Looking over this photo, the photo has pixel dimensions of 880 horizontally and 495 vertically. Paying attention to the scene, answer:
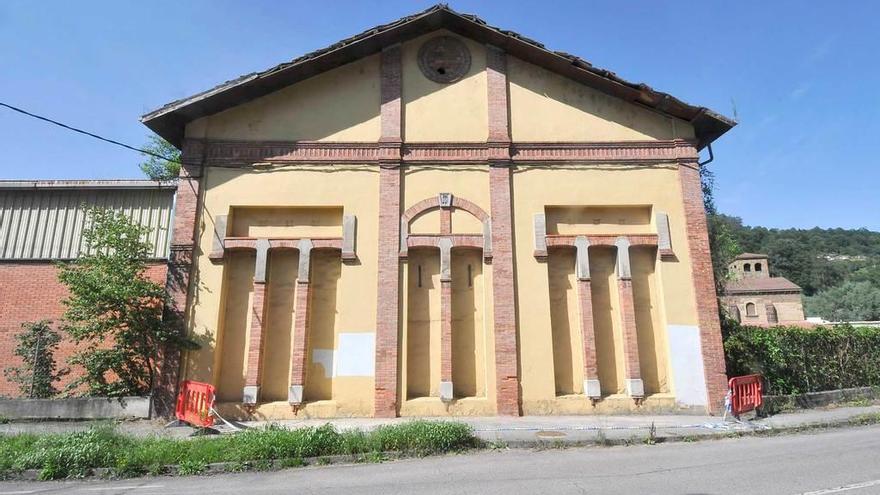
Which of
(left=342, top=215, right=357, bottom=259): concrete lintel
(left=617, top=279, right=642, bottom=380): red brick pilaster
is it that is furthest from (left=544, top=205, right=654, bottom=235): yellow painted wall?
(left=342, top=215, right=357, bottom=259): concrete lintel

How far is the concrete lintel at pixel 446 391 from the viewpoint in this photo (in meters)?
11.1

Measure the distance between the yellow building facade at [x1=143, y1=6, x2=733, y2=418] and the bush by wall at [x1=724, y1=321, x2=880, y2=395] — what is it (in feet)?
4.15

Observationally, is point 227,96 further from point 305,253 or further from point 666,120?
point 666,120

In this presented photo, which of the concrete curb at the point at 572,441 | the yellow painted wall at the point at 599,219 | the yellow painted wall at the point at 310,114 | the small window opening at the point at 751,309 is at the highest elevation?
the yellow painted wall at the point at 310,114

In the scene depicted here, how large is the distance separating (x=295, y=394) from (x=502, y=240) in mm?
5966

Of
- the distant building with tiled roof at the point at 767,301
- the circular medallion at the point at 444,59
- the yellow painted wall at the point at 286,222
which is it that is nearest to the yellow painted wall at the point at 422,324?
the yellow painted wall at the point at 286,222

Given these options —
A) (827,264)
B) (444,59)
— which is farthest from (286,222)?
(827,264)

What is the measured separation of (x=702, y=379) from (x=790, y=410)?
8.20 ft

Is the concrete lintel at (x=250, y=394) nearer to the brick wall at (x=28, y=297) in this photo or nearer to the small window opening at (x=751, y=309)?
the brick wall at (x=28, y=297)

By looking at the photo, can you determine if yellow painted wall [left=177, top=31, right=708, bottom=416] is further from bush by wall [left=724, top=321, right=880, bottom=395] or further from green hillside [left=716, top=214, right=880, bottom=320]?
green hillside [left=716, top=214, right=880, bottom=320]

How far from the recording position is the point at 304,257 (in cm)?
1175

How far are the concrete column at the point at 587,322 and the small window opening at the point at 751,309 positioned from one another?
159 ft

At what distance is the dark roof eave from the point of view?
1208 centimetres

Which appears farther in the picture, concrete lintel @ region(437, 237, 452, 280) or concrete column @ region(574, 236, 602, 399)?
concrete lintel @ region(437, 237, 452, 280)
